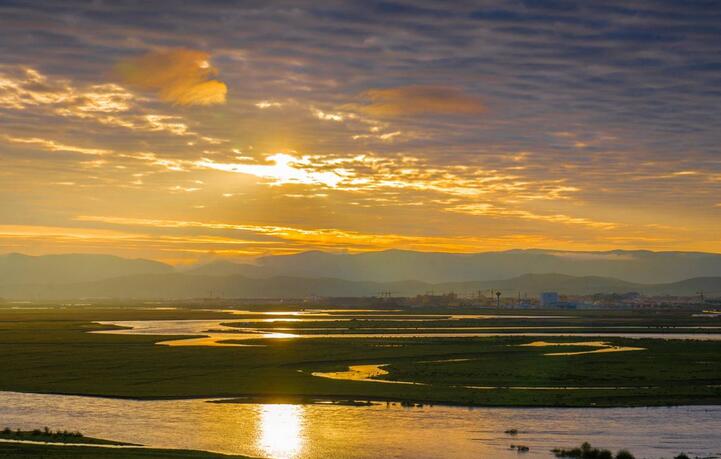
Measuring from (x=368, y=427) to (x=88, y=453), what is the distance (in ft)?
50.1

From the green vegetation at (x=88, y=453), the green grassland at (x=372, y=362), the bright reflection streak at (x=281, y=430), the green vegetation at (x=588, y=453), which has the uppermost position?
the green grassland at (x=372, y=362)

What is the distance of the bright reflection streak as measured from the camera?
39.4 metres

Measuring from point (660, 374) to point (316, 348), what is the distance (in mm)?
41620

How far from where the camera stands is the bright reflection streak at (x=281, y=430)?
129 feet

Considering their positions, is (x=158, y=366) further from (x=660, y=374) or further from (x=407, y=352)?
(x=660, y=374)

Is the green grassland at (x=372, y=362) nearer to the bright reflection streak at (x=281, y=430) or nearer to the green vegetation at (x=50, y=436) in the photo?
the bright reflection streak at (x=281, y=430)

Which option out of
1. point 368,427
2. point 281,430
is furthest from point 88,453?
point 368,427

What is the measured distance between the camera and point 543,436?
140ft

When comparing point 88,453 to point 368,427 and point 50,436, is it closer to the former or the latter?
point 50,436

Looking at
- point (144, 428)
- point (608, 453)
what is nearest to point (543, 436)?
point (608, 453)

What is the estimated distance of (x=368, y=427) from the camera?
148ft

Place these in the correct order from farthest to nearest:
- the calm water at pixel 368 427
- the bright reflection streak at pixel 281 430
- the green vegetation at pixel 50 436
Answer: the green vegetation at pixel 50 436 < the calm water at pixel 368 427 < the bright reflection streak at pixel 281 430

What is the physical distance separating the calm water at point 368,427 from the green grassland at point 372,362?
4.15 m

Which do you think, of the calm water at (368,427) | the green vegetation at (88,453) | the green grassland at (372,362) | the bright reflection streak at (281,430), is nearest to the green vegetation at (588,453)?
the calm water at (368,427)
